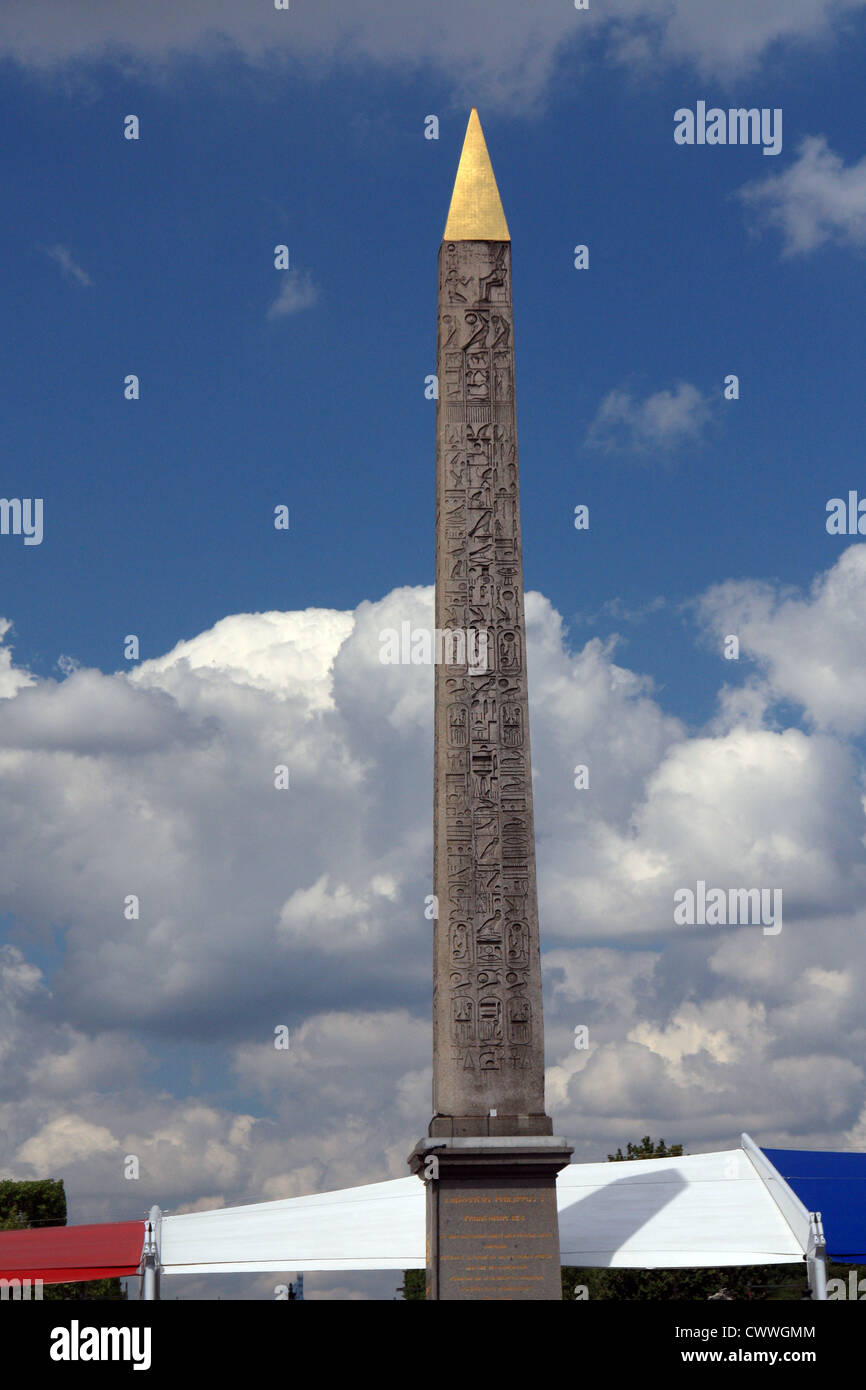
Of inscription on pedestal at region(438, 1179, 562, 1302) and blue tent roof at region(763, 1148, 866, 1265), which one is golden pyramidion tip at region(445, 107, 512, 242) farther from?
blue tent roof at region(763, 1148, 866, 1265)

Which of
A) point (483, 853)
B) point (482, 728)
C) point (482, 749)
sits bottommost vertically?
point (483, 853)

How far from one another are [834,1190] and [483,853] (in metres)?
7.55

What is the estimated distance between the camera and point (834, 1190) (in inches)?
854

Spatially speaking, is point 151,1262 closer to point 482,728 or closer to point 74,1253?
point 74,1253

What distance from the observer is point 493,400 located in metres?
19.8

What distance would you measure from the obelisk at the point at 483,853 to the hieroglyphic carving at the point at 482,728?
0.02 metres

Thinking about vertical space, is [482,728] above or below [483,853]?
above

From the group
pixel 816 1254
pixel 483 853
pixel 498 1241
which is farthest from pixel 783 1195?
pixel 483 853

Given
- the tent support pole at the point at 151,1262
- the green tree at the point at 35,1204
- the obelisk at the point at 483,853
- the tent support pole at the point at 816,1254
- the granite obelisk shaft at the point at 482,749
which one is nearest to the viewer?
the obelisk at the point at 483,853

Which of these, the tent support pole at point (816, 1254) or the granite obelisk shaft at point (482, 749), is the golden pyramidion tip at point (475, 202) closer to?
the granite obelisk shaft at point (482, 749)

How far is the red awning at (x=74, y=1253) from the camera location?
2012 cm

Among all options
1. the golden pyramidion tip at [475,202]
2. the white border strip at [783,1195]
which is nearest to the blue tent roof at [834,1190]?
the white border strip at [783,1195]
